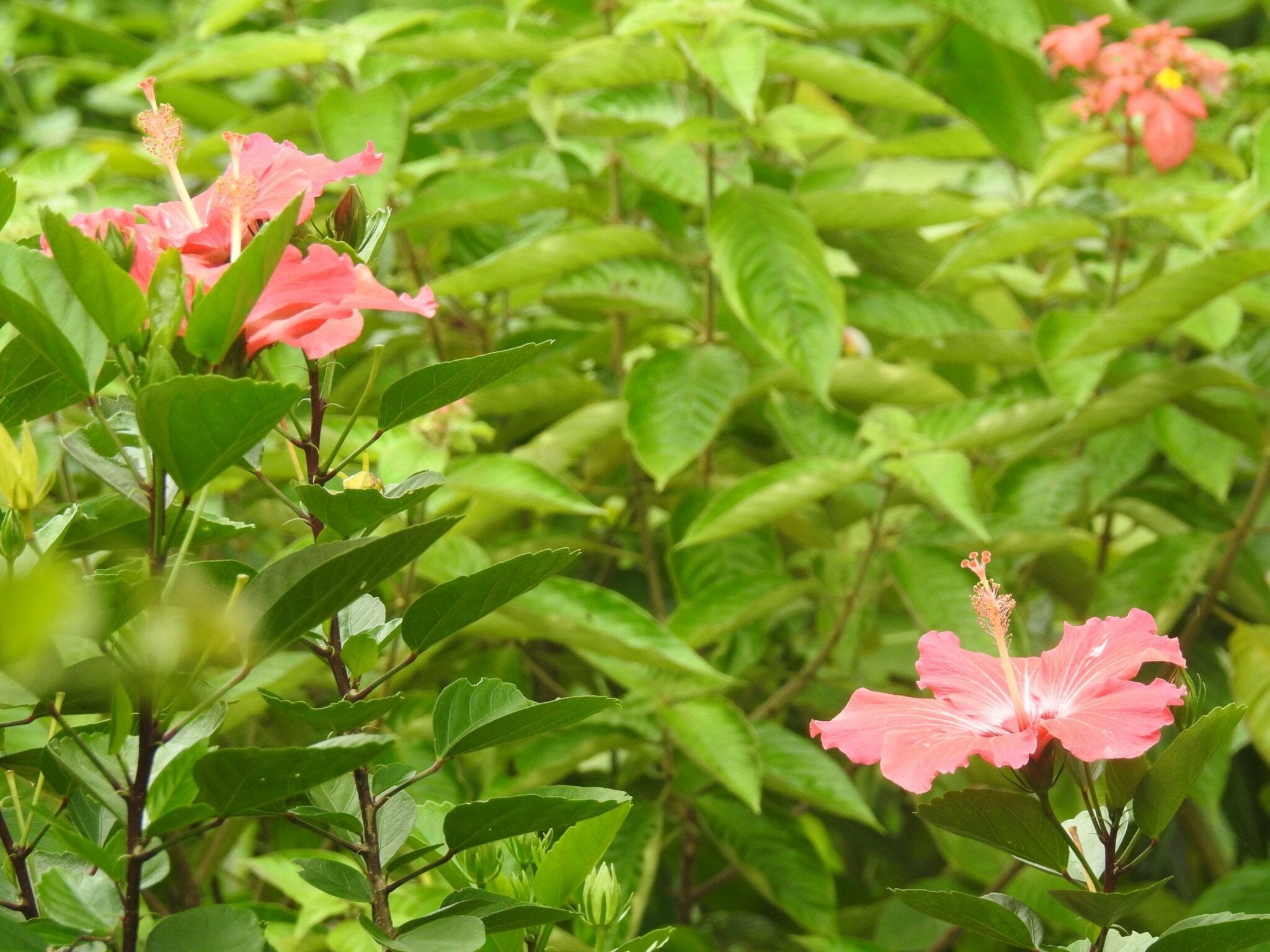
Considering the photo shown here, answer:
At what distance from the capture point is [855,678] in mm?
1111

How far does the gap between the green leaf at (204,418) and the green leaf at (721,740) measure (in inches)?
21.6

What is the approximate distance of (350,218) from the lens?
0.48m

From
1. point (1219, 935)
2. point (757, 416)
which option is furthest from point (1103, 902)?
point (757, 416)

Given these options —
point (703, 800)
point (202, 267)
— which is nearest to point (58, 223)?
point (202, 267)

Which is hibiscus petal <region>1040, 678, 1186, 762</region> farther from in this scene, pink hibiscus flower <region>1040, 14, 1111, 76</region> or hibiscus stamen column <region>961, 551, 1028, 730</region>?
pink hibiscus flower <region>1040, 14, 1111, 76</region>

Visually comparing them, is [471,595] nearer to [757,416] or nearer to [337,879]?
[337,879]

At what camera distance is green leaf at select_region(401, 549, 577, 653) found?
17.6 inches

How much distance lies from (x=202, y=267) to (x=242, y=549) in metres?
0.75

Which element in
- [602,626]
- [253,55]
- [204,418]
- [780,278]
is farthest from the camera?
[253,55]

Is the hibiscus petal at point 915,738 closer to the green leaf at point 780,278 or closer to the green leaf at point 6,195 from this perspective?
the green leaf at point 6,195

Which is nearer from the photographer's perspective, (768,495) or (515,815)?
(515,815)

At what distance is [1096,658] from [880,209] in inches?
25.6

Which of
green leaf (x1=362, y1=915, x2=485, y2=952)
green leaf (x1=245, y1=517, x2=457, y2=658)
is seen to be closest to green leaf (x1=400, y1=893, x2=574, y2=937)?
green leaf (x1=362, y1=915, x2=485, y2=952)

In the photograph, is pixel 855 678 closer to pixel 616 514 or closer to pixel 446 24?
pixel 616 514
